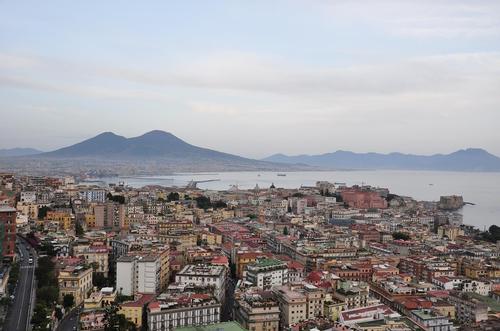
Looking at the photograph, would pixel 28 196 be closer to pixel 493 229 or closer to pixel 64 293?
pixel 64 293

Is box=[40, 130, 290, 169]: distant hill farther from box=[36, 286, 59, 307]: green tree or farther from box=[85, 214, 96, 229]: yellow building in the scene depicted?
box=[36, 286, 59, 307]: green tree

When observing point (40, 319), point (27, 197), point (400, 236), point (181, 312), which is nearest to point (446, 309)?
point (181, 312)

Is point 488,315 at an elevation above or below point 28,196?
below

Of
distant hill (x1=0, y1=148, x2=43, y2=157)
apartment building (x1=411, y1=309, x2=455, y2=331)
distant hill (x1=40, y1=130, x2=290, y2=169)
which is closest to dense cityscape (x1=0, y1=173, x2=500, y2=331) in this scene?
apartment building (x1=411, y1=309, x2=455, y2=331)

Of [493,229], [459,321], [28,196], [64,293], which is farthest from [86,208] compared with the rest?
[493,229]

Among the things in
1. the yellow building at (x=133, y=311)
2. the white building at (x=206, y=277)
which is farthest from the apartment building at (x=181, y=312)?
the white building at (x=206, y=277)

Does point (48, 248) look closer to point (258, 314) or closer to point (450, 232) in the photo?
point (258, 314)
